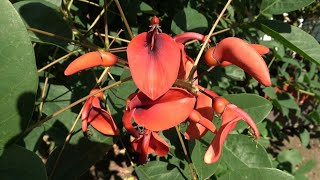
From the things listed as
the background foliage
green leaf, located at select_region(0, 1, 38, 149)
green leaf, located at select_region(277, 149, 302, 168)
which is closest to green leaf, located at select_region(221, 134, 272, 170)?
the background foliage

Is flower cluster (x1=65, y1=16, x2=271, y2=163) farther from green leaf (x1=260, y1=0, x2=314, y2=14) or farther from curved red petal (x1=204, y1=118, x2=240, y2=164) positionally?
green leaf (x1=260, y1=0, x2=314, y2=14)

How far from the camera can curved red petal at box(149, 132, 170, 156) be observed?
0.65m

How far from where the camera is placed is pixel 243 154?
0.85 m

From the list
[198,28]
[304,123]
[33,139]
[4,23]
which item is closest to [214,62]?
[4,23]

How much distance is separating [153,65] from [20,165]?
0.77 feet

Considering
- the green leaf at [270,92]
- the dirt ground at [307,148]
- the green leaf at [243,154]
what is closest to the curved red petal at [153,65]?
the green leaf at [243,154]

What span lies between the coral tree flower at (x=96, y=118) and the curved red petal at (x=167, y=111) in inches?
4.5

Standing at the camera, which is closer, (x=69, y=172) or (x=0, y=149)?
(x=0, y=149)

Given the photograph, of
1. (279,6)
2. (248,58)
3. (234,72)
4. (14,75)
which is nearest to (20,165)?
(14,75)

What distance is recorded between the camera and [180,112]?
1.75 ft

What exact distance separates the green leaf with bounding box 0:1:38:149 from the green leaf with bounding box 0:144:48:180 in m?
0.02

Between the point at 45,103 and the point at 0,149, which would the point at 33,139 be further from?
the point at 0,149

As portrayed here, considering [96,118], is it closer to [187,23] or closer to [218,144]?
[218,144]

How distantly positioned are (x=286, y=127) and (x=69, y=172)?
6.61 ft
